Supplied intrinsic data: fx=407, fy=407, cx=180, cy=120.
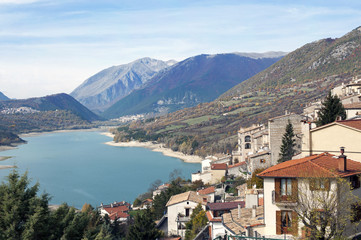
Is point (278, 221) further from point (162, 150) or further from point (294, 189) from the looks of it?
point (162, 150)

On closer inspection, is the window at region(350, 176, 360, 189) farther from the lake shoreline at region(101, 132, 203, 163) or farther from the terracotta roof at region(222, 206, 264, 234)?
the lake shoreline at region(101, 132, 203, 163)

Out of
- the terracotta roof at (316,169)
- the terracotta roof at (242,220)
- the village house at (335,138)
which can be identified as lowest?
the terracotta roof at (242,220)

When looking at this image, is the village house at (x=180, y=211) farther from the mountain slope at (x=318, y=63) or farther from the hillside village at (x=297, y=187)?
the mountain slope at (x=318, y=63)

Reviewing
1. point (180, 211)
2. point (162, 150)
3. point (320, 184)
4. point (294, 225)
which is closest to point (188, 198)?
point (180, 211)

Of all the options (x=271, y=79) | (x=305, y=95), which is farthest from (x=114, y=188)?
(x=271, y=79)

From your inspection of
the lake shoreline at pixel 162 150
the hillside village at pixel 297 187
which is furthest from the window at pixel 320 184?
the lake shoreline at pixel 162 150

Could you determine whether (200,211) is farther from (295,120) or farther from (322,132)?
(295,120)
